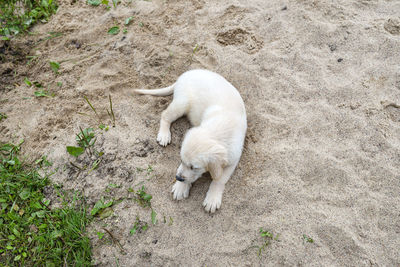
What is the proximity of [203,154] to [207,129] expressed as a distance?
31 centimetres

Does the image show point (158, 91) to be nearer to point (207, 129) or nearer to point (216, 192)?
point (207, 129)

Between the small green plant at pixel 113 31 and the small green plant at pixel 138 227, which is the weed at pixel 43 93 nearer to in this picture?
the small green plant at pixel 113 31

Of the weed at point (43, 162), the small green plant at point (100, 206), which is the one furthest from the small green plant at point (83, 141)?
the small green plant at point (100, 206)

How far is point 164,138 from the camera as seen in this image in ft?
10.6

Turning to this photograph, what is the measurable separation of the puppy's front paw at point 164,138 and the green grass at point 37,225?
3.44ft

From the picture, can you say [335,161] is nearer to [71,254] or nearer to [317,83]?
[317,83]

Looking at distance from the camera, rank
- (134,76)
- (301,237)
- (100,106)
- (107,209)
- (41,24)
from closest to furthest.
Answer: (301,237) < (107,209) < (100,106) < (134,76) < (41,24)

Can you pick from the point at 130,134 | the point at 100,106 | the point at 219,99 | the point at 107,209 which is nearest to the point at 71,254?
the point at 107,209

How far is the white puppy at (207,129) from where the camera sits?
244cm

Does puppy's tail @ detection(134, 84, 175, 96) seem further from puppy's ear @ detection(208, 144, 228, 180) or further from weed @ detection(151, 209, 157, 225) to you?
weed @ detection(151, 209, 157, 225)

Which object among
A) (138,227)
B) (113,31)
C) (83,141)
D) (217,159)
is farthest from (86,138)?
(113,31)

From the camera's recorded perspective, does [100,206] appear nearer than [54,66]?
Yes

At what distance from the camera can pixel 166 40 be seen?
13.6ft

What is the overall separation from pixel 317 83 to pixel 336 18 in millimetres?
1176
